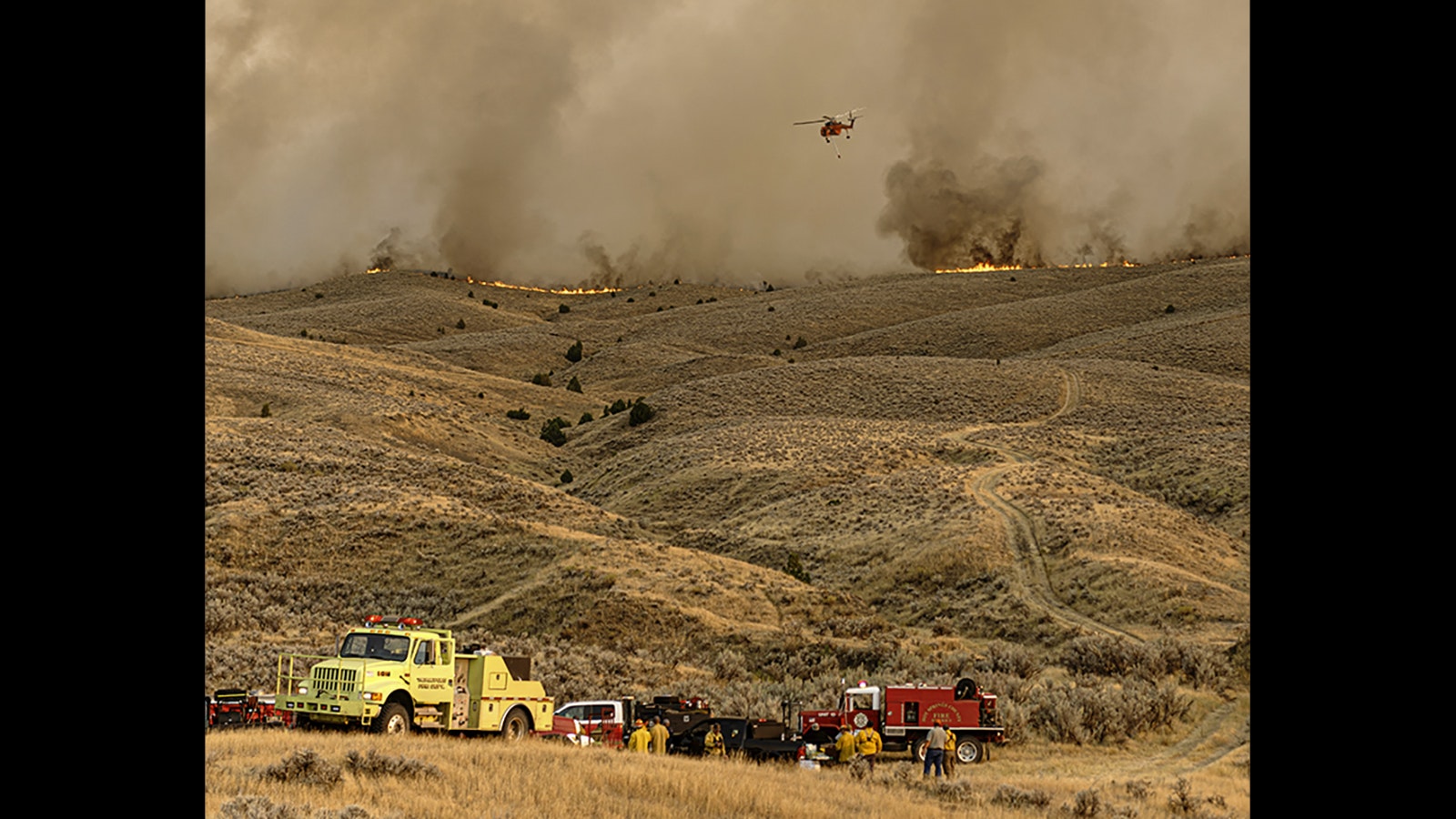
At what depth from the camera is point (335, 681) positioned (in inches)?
782

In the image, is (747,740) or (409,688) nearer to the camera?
(409,688)

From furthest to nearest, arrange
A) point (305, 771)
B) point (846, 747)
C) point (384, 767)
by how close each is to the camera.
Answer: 1. point (846, 747)
2. point (384, 767)
3. point (305, 771)

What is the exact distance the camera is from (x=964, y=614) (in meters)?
43.1

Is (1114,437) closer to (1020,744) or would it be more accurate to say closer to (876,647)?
(876,647)

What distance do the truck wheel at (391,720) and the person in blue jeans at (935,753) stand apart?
8.29 metres

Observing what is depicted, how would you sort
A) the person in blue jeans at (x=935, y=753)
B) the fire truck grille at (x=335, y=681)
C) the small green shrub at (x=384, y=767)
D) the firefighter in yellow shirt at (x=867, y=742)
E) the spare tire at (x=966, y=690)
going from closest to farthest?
the small green shrub at (x=384, y=767) < the person in blue jeans at (x=935, y=753) < the fire truck grille at (x=335, y=681) < the firefighter in yellow shirt at (x=867, y=742) < the spare tire at (x=966, y=690)

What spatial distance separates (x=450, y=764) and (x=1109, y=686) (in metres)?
17.9

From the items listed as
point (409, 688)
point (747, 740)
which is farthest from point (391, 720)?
point (747, 740)

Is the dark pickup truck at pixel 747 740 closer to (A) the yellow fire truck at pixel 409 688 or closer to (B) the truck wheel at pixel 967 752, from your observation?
(A) the yellow fire truck at pixel 409 688

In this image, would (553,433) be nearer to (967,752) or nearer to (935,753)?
(967,752)

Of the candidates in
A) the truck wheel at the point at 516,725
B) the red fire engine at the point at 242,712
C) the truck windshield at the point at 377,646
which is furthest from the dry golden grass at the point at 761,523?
the red fire engine at the point at 242,712

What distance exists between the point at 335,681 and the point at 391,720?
1092 mm

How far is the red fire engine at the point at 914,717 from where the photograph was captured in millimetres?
23156
